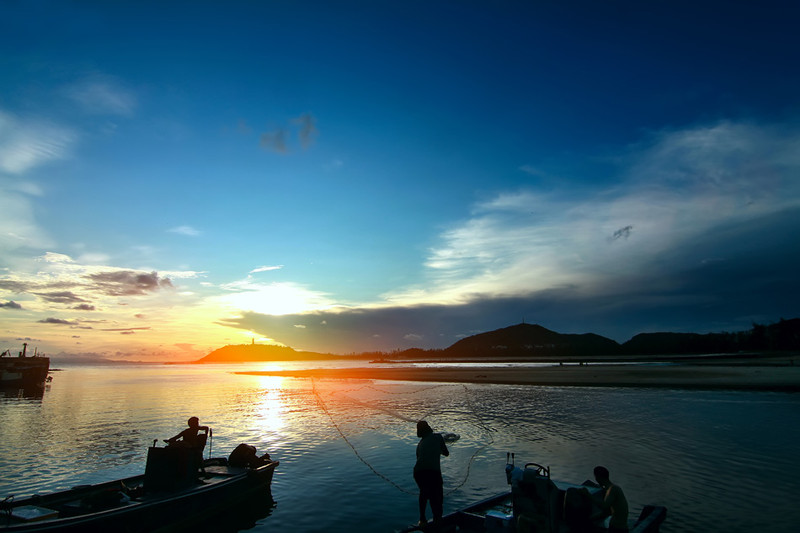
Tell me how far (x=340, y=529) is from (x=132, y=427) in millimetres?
33095

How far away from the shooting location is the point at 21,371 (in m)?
96.4

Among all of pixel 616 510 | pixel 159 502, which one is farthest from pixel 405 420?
pixel 616 510

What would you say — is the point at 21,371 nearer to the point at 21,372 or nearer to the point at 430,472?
the point at 21,372

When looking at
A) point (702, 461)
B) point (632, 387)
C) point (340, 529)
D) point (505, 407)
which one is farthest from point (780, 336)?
point (340, 529)

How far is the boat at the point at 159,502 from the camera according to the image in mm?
12109

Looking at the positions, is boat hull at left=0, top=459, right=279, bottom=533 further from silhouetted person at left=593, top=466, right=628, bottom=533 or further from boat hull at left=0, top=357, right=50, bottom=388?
boat hull at left=0, top=357, right=50, bottom=388

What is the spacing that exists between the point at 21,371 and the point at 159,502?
11588 centimetres

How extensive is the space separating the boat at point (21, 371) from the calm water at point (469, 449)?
2254 inches

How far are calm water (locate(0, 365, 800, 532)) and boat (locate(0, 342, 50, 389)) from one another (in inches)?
2254

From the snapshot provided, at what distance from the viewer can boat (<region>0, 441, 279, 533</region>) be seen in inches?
477

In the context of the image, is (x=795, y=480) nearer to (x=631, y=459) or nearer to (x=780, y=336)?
(x=631, y=459)

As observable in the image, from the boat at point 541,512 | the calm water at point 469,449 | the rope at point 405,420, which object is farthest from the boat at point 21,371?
the boat at point 541,512

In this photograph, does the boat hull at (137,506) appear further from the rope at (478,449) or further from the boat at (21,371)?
the boat at (21,371)

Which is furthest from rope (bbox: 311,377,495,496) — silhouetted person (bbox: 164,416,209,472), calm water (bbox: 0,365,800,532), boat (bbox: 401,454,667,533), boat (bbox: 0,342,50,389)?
boat (bbox: 0,342,50,389)
